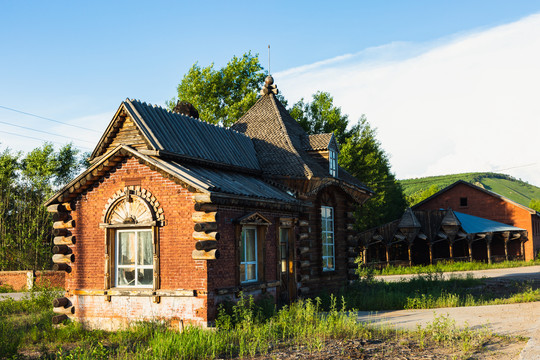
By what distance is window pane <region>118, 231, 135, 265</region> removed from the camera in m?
14.6

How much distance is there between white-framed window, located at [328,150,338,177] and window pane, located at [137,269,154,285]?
8.87 metres

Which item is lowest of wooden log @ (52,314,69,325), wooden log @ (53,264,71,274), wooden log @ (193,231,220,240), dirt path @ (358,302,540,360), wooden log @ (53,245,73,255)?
dirt path @ (358,302,540,360)

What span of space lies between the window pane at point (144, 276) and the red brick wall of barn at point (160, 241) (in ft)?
1.57

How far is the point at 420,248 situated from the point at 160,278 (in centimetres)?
3454

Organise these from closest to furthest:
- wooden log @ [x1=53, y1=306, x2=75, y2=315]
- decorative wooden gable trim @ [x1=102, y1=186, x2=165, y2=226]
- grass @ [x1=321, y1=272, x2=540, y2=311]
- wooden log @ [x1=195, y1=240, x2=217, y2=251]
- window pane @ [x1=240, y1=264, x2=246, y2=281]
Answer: wooden log @ [x1=195, y1=240, x2=217, y2=251]
decorative wooden gable trim @ [x1=102, y1=186, x2=165, y2=226]
window pane @ [x1=240, y1=264, x2=246, y2=281]
wooden log @ [x1=53, y1=306, x2=75, y2=315]
grass @ [x1=321, y1=272, x2=540, y2=311]

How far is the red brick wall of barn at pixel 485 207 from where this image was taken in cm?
4445

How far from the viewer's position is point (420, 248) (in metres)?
44.8

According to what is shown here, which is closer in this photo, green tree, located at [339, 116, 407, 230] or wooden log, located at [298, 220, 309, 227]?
wooden log, located at [298, 220, 309, 227]

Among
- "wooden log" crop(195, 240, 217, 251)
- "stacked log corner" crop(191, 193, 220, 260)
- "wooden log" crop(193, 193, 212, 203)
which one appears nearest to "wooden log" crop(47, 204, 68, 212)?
"stacked log corner" crop(191, 193, 220, 260)

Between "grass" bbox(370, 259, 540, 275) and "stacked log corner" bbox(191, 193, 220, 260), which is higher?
"stacked log corner" bbox(191, 193, 220, 260)

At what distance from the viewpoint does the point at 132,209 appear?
14492 mm

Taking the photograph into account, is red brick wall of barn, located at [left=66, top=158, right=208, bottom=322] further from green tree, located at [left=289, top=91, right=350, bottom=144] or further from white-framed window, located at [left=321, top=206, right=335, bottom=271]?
green tree, located at [left=289, top=91, right=350, bottom=144]

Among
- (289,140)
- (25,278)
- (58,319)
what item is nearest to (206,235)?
(58,319)

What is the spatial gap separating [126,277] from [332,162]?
955 centimetres
